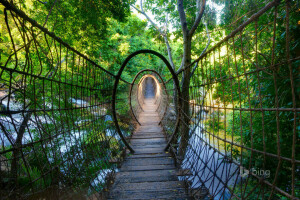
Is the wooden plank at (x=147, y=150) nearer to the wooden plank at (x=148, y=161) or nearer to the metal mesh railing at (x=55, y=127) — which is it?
the wooden plank at (x=148, y=161)

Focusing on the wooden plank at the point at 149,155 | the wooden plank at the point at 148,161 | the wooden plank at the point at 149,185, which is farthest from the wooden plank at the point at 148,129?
the wooden plank at the point at 149,185

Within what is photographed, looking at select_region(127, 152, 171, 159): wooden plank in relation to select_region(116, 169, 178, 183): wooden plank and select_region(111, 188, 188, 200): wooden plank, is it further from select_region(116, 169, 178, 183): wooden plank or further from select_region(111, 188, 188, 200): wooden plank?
select_region(111, 188, 188, 200): wooden plank

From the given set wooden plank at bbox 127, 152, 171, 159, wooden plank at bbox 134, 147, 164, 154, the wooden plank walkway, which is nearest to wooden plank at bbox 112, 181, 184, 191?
the wooden plank walkway

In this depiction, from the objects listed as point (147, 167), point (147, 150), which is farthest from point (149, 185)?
point (147, 150)

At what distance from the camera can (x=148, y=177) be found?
1812mm

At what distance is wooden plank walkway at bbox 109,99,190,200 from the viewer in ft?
4.94

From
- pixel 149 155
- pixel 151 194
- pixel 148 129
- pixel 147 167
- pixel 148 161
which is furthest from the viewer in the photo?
pixel 148 129

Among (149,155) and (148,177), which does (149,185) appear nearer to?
(148,177)

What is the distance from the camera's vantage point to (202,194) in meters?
1.36

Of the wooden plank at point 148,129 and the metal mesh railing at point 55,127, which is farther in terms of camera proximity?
the wooden plank at point 148,129

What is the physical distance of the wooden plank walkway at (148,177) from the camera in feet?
4.94

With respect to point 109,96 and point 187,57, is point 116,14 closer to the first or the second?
point 187,57

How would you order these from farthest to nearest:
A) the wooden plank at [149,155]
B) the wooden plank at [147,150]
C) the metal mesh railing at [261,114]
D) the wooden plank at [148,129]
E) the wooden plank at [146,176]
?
1. the wooden plank at [148,129]
2. the wooden plank at [147,150]
3. the wooden plank at [149,155]
4. the wooden plank at [146,176]
5. the metal mesh railing at [261,114]

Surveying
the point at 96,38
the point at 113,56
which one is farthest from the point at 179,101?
the point at 113,56
